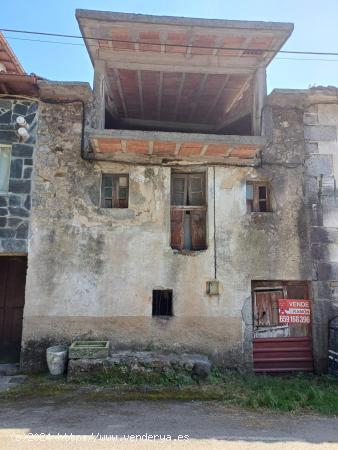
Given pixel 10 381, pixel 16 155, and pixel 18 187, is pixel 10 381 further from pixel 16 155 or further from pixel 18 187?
pixel 16 155

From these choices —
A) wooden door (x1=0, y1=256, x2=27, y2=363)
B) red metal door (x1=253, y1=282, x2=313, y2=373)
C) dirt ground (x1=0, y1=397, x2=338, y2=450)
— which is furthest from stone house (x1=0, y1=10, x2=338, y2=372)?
dirt ground (x1=0, y1=397, x2=338, y2=450)

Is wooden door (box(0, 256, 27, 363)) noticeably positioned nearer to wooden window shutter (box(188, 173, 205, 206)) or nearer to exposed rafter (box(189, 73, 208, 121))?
wooden window shutter (box(188, 173, 205, 206))

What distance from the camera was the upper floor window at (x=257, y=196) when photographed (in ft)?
28.1

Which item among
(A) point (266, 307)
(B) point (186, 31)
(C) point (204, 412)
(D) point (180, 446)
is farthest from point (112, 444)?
(B) point (186, 31)

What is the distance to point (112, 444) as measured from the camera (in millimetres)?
4469

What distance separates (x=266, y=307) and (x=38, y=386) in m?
4.77

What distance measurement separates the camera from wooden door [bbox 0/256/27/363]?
9.13m

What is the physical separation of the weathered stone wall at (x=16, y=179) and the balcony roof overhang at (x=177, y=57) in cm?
182

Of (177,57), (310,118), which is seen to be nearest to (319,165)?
(310,118)

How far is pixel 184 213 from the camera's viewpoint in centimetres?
860

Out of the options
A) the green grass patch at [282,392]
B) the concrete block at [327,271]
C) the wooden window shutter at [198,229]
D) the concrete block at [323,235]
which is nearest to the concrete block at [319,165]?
the concrete block at [323,235]

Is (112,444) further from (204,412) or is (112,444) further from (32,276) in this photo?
(32,276)

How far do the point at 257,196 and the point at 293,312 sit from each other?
264cm

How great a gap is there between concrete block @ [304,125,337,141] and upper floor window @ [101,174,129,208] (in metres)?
4.23
